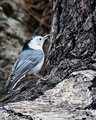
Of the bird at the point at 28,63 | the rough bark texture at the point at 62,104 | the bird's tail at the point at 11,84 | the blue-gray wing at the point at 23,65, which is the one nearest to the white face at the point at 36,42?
the bird at the point at 28,63

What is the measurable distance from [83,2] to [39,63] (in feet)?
3.93

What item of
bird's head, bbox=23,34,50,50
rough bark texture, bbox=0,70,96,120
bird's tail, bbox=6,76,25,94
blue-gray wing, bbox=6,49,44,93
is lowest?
rough bark texture, bbox=0,70,96,120

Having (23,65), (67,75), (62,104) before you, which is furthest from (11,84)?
(62,104)

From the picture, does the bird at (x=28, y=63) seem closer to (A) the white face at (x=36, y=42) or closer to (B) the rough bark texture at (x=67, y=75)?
(A) the white face at (x=36, y=42)

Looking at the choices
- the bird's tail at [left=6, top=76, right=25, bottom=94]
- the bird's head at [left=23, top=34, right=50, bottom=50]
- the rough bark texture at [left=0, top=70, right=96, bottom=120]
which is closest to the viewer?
the rough bark texture at [left=0, top=70, right=96, bottom=120]

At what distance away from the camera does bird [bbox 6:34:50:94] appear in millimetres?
2749

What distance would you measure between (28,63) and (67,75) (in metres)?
1.16

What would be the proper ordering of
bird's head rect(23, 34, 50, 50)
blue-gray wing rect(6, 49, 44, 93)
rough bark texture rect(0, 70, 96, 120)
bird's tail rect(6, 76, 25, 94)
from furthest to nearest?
bird's head rect(23, 34, 50, 50) < blue-gray wing rect(6, 49, 44, 93) < bird's tail rect(6, 76, 25, 94) < rough bark texture rect(0, 70, 96, 120)

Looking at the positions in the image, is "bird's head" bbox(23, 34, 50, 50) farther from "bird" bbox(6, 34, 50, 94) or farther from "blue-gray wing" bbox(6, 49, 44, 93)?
"blue-gray wing" bbox(6, 49, 44, 93)

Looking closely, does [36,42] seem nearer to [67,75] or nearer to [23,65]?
[23,65]

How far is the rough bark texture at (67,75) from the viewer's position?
1.75 meters

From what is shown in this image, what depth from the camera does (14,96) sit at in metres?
2.06

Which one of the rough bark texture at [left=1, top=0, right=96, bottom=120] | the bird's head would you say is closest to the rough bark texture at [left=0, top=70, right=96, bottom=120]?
the rough bark texture at [left=1, top=0, right=96, bottom=120]

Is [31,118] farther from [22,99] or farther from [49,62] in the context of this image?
[49,62]
